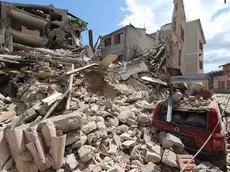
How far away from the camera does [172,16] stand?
13562 millimetres

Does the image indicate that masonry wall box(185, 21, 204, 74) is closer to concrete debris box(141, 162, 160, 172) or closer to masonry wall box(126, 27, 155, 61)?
masonry wall box(126, 27, 155, 61)

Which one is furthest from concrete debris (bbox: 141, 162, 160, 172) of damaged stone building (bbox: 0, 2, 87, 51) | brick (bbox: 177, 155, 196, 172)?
damaged stone building (bbox: 0, 2, 87, 51)

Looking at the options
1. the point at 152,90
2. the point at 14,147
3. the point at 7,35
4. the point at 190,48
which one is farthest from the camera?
the point at 190,48

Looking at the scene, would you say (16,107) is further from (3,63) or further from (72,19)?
(72,19)

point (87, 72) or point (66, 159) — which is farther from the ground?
point (87, 72)

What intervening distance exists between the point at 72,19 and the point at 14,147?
23.4 meters

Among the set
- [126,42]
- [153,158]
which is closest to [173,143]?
[153,158]

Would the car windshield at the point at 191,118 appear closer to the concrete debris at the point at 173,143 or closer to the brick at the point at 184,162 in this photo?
the concrete debris at the point at 173,143

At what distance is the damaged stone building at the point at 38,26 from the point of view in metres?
17.5

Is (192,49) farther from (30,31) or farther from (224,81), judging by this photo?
(30,31)

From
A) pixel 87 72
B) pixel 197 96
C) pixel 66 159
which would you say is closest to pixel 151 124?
pixel 197 96

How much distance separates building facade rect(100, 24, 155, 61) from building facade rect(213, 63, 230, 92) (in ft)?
46.0

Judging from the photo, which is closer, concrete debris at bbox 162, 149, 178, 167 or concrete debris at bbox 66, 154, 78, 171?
concrete debris at bbox 66, 154, 78, 171

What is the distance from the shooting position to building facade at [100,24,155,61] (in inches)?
855
